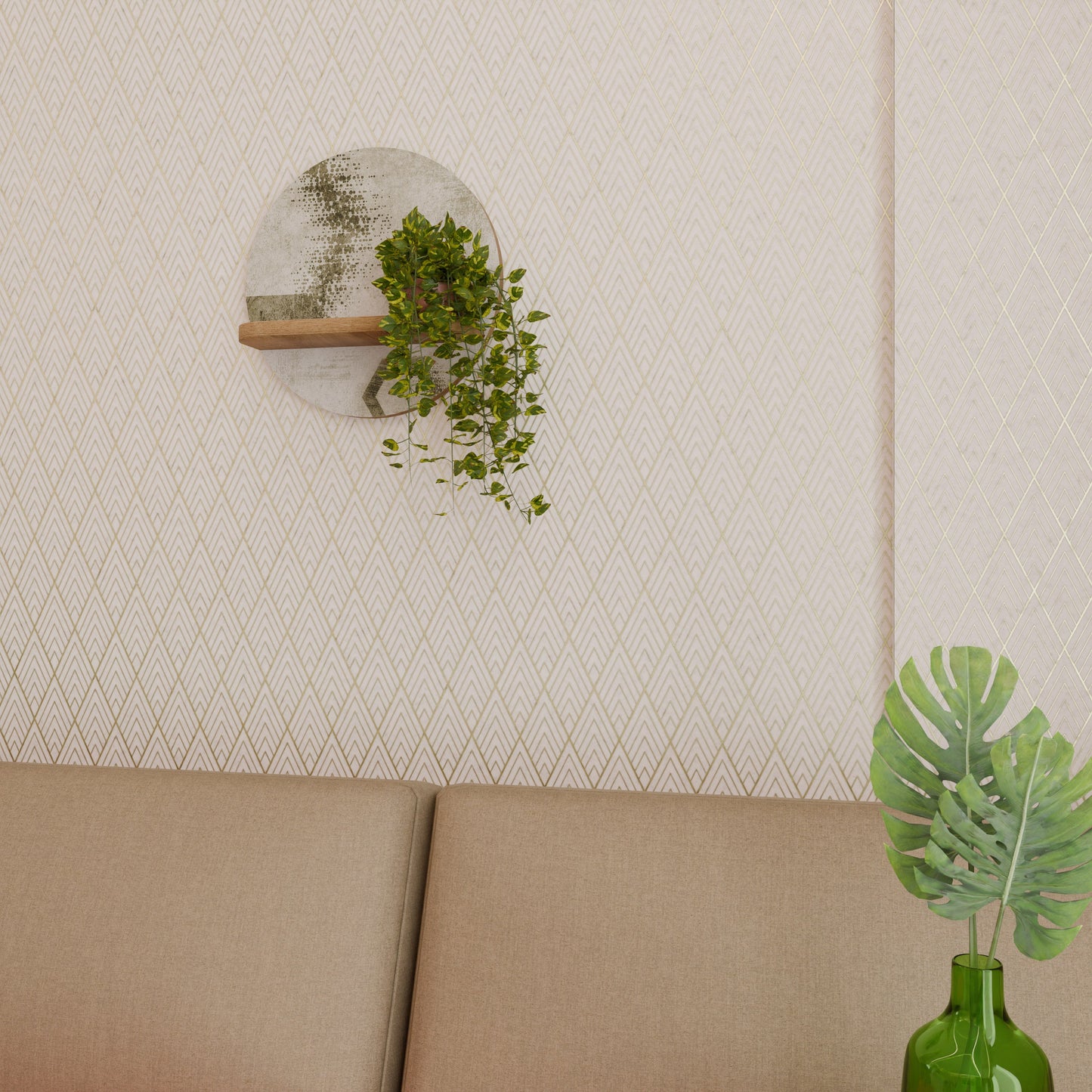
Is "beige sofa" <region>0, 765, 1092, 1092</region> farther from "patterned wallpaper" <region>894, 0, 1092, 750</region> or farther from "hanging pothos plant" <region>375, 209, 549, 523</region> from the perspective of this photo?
"hanging pothos plant" <region>375, 209, 549, 523</region>

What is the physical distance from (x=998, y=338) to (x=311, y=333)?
103cm

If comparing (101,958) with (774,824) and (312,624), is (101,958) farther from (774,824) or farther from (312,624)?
(774,824)

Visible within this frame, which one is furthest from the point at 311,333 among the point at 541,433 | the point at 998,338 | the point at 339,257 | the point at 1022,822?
the point at 1022,822

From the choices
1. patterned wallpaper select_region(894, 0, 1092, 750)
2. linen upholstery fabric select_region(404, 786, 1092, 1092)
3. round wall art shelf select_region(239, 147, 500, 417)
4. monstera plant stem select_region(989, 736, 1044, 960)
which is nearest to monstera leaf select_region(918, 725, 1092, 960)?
monstera plant stem select_region(989, 736, 1044, 960)

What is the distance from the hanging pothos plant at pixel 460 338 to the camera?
54.0 inches

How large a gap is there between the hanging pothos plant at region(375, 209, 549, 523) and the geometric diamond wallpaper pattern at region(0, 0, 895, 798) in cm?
9

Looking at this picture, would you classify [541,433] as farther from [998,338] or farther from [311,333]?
[998,338]

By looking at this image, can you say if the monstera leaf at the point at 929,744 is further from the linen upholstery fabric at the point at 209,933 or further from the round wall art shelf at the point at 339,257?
the round wall art shelf at the point at 339,257

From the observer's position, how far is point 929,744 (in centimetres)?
90

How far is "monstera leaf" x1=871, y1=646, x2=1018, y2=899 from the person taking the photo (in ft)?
2.91

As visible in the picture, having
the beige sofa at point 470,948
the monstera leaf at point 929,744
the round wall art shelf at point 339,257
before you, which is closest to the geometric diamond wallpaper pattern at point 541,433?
the round wall art shelf at point 339,257

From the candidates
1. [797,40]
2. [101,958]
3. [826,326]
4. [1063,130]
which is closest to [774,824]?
[826,326]

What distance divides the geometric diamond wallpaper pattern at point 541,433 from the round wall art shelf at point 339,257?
0.05 m

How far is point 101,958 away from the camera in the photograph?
1210mm
